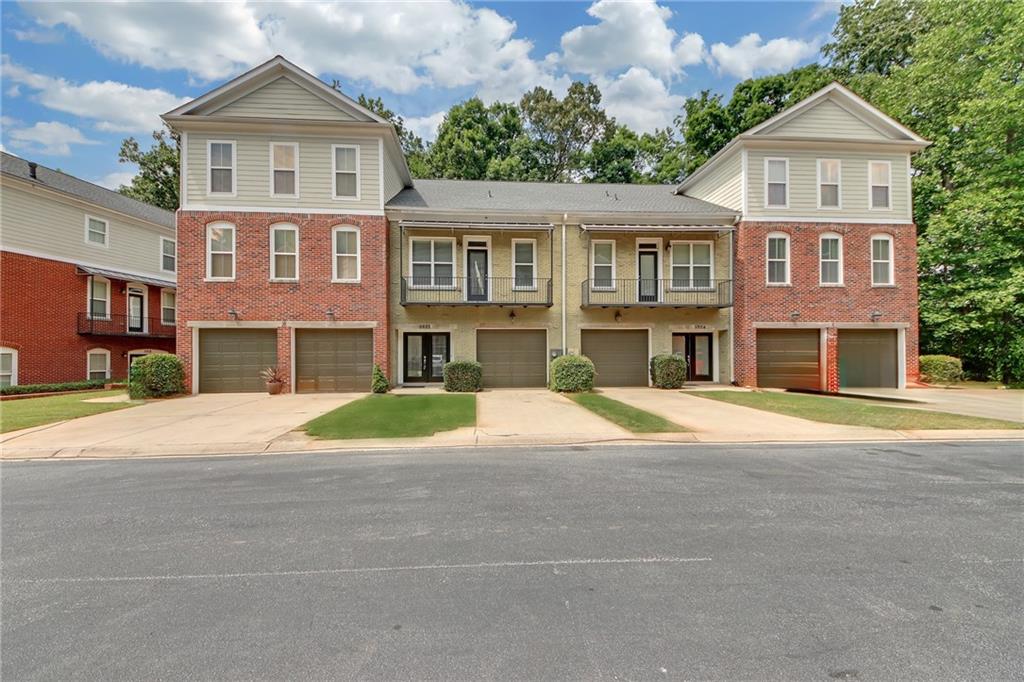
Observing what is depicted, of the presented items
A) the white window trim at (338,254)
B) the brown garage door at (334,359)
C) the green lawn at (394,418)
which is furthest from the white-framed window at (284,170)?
the green lawn at (394,418)

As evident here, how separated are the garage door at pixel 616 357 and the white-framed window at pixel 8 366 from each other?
22.9 meters

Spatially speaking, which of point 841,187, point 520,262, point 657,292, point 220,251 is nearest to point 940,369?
point 841,187

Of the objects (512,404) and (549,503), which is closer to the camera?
(549,503)

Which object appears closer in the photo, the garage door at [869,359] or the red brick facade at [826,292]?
the red brick facade at [826,292]

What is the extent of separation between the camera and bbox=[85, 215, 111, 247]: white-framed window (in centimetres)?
1983

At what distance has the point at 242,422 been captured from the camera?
33.2 feet

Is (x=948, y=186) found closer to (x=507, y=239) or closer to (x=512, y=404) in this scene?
(x=507, y=239)

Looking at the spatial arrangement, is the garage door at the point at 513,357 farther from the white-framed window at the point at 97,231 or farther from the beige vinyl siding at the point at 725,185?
the white-framed window at the point at 97,231

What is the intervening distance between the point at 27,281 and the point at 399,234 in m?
15.2

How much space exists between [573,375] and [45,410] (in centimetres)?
1542

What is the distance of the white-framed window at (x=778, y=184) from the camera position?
58.0 ft

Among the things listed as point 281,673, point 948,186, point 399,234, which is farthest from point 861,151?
point 281,673

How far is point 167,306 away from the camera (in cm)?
2386

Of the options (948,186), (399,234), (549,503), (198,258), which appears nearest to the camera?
(549,503)
